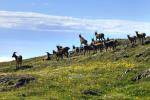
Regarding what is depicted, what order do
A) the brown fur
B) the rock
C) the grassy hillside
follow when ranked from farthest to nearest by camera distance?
the brown fur < the rock < the grassy hillside

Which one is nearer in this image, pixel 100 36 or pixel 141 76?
pixel 141 76

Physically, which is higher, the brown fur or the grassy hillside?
the brown fur

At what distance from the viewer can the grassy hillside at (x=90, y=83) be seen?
165 feet

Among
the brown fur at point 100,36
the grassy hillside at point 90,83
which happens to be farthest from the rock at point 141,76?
the brown fur at point 100,36

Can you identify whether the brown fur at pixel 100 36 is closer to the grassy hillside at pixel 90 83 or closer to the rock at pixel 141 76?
the grassy hillside at pixel 90 83

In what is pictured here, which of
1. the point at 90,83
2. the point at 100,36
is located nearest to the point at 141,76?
the point at 90,83

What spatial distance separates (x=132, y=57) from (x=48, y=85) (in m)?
27.7

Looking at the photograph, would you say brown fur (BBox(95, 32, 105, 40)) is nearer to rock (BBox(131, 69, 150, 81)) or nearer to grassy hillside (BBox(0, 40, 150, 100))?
grassy hillside (BBox(0, 40, 150, 100))

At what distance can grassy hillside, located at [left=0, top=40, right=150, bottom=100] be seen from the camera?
1983 inches

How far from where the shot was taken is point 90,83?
194 ft

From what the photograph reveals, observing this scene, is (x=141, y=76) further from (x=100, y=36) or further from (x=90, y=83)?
(x=100, y=36)

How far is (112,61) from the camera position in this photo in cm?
8069

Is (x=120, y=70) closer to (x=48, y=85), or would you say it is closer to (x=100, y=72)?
(x=100, y=72)

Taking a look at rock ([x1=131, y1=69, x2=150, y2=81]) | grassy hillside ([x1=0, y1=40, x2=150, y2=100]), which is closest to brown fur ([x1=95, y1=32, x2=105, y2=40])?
grassy hillside ([x1=0, y1=40, x2=150, y2=100])
